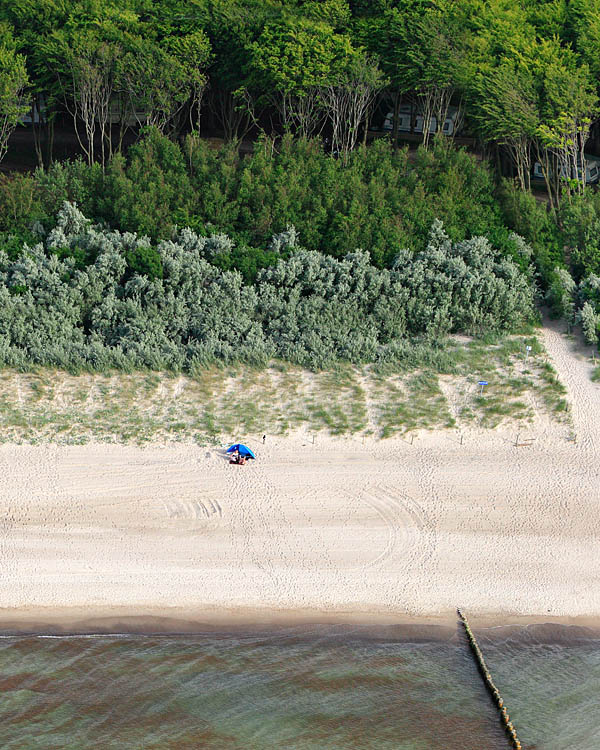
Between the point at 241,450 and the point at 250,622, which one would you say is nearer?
the point at 250,622

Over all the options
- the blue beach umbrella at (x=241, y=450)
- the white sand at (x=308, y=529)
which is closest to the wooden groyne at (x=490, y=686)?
the white sand at (x=308, y=529)

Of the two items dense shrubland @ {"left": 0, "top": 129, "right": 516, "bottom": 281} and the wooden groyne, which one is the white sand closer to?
the wooden groyne

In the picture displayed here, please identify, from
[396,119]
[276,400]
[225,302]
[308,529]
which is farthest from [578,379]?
[396,119]

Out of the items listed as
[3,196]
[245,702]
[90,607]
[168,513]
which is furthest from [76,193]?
[245,702]

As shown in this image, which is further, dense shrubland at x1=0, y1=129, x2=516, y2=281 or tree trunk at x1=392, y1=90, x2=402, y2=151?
tree trunk at x1=392, y1=90, x2=402, y2=151

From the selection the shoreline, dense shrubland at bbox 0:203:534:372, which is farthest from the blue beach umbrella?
the shoreline

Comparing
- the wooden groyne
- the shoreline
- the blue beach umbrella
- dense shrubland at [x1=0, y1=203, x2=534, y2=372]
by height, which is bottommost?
the wooden groyne

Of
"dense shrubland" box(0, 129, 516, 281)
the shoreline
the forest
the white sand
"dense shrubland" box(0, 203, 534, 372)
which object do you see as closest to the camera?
the shoreline

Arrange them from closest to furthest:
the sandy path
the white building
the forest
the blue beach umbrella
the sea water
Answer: the sea water → the blue beach umbrella → the sandy path → the forest → the white building

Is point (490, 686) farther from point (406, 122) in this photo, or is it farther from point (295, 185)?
point (406, 122)
